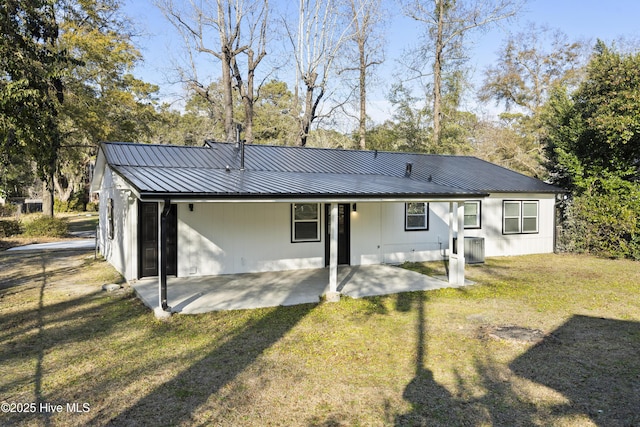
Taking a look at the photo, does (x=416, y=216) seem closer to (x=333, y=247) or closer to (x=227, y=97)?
(x=333, y=247)

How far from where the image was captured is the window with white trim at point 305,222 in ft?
35.6

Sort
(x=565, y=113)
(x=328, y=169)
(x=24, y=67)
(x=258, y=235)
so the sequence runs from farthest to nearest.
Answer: (x=565, y=113) < (x=328, y=169) < (x=258, y=235) < (x=24, y=67)

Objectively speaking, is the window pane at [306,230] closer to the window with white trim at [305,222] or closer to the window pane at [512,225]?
the window with white trim at [305,222]

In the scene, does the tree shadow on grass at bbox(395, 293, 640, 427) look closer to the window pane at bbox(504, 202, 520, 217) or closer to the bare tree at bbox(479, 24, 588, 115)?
the window pane at bbox(504, 202, 520, 217)

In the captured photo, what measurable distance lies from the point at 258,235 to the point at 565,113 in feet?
38.5

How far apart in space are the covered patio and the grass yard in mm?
404

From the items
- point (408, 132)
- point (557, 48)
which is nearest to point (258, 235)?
point (408, 132)

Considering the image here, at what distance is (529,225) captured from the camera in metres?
14.4

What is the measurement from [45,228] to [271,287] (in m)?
14.5

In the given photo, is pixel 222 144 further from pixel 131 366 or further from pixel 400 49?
pixel 400 49

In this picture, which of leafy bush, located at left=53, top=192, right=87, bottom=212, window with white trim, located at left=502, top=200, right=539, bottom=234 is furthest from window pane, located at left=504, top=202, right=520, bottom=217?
leafy bush, located at left=53, top=192, right=87, bottom=212

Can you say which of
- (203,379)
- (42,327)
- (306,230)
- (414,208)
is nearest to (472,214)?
(414,208)

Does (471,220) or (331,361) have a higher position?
(471,220)

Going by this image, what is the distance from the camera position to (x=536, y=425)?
365 centimetres
